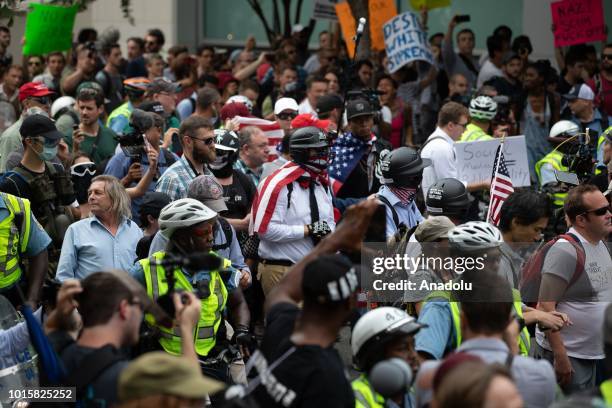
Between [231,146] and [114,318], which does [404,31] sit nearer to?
[231,146]

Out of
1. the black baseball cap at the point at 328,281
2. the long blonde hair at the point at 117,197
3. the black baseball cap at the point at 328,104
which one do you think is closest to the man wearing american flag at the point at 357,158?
the black baseball cap at the point at 328,104

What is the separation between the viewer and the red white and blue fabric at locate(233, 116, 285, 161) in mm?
10945

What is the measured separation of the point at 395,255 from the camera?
7.06 m

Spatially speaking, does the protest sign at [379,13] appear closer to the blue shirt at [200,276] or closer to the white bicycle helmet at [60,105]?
the white bicycle helmet at [60,105]

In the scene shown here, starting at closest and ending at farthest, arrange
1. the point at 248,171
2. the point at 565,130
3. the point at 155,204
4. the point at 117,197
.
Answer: the point at 117,197 < the point at 155,204 < the point at 248,171 < the point at 565,130

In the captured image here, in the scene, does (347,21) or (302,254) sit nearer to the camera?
(302,254)

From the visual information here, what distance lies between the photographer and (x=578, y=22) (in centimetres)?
1410

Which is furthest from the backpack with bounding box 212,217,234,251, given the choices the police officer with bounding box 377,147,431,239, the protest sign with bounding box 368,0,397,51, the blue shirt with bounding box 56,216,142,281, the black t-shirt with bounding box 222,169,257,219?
the protest sign with bounding box 368,0,397,51

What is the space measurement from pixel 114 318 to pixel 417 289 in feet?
7.14

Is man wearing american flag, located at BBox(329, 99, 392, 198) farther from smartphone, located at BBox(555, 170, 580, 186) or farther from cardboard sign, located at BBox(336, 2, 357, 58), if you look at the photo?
cardboard sign, located at BBox(336, 2, 357, 58)

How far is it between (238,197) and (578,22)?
6.96m

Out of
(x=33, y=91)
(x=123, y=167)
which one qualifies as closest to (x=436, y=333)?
(x=123, y=167)

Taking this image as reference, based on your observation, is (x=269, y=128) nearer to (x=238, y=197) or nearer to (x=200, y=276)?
(x=238, y=197)

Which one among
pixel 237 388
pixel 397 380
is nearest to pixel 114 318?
pixel 237 388
